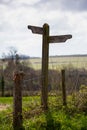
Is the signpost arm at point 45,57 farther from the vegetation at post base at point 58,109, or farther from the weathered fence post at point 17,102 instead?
the weathered fence post at point 17,102

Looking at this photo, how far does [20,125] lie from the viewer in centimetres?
1142

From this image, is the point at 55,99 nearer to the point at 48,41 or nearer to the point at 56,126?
the point at 48,41

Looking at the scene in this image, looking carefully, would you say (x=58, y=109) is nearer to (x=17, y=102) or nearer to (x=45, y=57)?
(x=45, y=57)

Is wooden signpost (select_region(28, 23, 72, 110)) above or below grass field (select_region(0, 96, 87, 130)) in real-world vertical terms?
above

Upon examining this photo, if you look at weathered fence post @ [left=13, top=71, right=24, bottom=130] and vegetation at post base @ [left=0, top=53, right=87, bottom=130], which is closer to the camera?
weathered fence post @ [left=13, top=71, right=24, bottom=130]

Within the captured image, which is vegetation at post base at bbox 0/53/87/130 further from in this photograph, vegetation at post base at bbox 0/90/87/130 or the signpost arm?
the signpost arm

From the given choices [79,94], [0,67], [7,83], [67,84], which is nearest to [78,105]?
[79,94]

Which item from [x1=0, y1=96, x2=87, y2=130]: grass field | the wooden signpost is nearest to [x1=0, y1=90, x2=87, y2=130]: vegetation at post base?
[x1=0, y1=96, x2=87, y2=130]: grass field

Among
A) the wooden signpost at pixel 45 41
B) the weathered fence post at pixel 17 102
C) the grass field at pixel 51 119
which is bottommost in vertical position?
the grass field at pixel 51 119

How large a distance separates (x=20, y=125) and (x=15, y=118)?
0.71 ft

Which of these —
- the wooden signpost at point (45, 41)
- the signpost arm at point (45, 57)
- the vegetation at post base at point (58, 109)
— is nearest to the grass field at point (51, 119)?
the vegetation at post base at point (58, 109)

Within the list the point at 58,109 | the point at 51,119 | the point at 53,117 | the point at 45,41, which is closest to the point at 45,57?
the point at 45,41

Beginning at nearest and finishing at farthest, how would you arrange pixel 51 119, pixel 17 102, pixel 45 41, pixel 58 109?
pixel 17 102
pixel 51 119
pixel 58 109
pixel 45 41

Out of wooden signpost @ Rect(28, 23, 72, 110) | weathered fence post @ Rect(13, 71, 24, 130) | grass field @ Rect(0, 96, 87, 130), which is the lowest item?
grass field @ Rect(0, 96, 87, 130)
